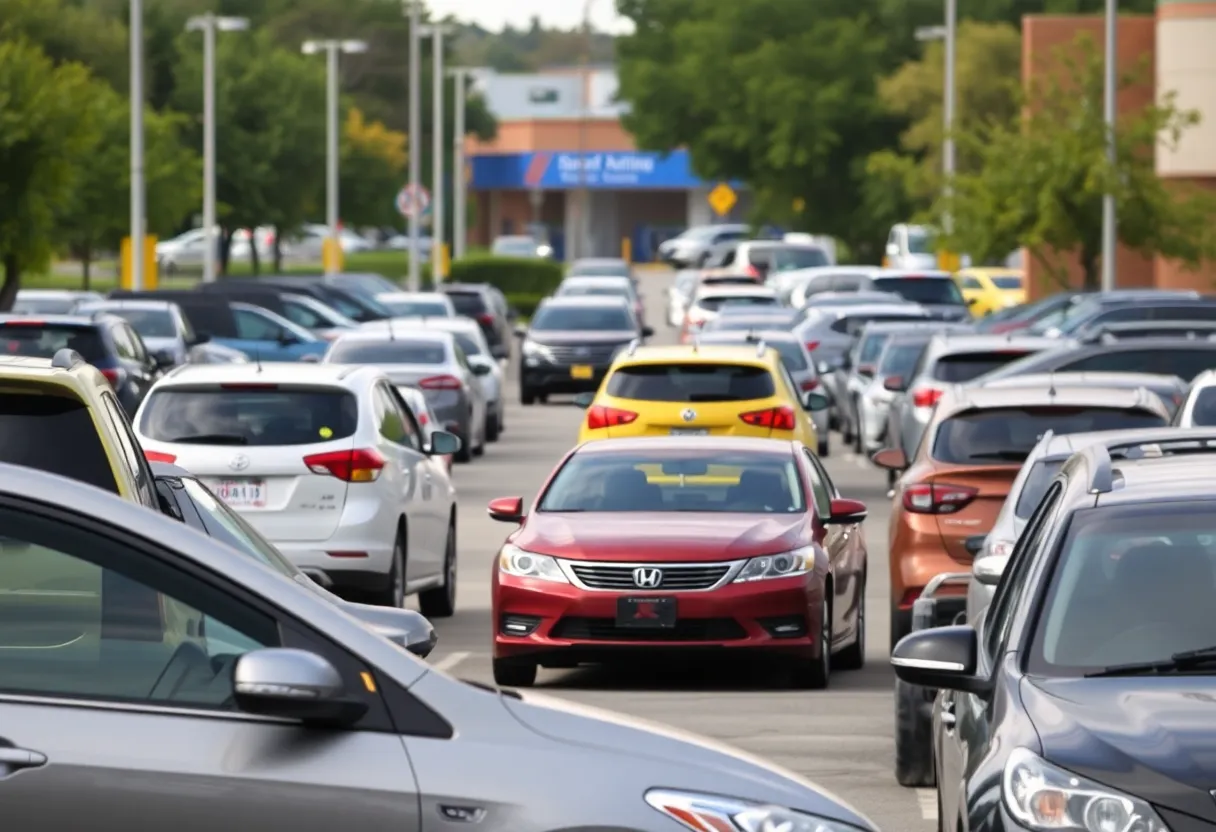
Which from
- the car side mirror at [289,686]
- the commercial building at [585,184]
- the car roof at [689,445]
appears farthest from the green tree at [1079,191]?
the commercial building at [585,184]

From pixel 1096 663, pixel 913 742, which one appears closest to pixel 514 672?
pixel 913 742

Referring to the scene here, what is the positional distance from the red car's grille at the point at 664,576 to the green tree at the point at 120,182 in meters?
46.2

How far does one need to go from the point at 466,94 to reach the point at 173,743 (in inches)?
4839

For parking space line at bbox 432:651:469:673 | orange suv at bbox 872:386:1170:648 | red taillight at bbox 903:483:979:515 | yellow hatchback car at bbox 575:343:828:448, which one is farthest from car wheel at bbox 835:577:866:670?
yellow hatchback car at bbox 575:343:828:448

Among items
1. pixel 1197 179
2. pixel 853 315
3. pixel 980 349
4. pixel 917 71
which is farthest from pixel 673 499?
pixel 917 71

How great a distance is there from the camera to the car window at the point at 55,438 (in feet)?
28.8

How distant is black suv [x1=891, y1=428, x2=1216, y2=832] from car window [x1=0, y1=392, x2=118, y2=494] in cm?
286

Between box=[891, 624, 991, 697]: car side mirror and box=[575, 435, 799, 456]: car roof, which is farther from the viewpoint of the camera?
box=[575, 435, 799, 456]: car roof

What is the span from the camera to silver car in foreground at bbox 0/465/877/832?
521cm

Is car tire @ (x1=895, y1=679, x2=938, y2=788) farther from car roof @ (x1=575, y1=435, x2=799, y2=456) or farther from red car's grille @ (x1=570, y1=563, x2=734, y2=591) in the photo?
car roof @ (x1=575, y1=435, x2=799, y2=456)

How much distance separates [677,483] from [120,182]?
48496 mm

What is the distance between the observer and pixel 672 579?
531 inches

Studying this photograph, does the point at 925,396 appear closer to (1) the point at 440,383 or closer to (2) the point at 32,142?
(1) the point at 440,383

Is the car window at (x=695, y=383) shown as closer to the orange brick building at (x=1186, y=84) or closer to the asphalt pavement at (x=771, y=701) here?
the asphalt pavement at (x=771, y=701)
